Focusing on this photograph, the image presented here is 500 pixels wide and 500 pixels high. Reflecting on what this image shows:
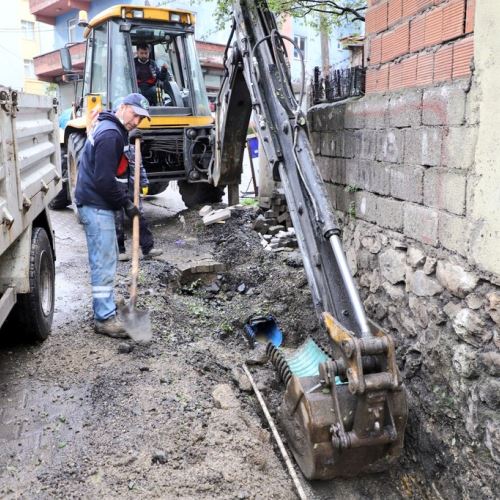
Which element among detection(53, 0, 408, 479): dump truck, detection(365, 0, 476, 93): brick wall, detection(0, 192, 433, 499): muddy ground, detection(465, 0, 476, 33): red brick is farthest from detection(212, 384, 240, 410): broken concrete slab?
detection(465, 0, 476, 33): red brick

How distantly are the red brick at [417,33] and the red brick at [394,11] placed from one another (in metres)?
0.19

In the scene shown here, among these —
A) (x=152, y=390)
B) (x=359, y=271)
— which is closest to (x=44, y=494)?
(x=152, y=390)

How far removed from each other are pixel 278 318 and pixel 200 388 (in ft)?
5.00

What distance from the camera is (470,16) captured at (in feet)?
8.82

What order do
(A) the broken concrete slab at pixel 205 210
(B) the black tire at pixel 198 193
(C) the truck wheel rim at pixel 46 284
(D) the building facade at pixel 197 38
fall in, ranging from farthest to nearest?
(D) the building facade at pixel 197 38, (B) the black tire at pixel 198 193, (A) the broken concrete slab at pixel 205 210, (C) the truck wheel rim at pixel 46 284

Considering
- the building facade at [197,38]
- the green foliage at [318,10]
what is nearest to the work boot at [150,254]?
the green foliage at [318,10]

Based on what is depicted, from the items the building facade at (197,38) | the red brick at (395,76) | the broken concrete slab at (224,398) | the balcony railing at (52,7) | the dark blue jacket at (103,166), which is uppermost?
the balcony railing at (52,7)

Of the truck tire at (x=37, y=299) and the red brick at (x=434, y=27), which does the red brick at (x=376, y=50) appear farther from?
the truck tire at (x=37, y=299)

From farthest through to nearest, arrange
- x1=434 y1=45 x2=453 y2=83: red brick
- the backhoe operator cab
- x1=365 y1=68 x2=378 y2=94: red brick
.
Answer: the backhoe operator cab, x1=365 y1=68 x2=378 y2=94: red brick, x1=434 y1=45 x2=453 y2=83: red brick

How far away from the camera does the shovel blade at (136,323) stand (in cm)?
432

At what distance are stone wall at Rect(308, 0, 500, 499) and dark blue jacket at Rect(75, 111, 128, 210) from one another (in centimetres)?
185

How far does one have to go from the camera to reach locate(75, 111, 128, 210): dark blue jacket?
4.21 metres

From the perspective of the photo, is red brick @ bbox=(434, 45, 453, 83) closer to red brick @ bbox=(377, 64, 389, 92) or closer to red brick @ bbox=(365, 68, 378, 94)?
red brick @ bbox=(377, 64, 389, 92)

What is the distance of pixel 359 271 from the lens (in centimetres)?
419
